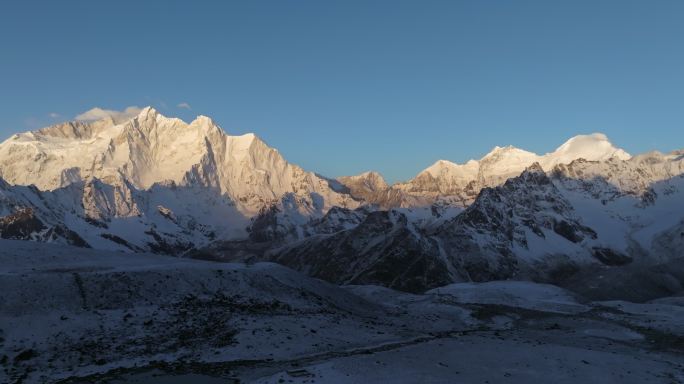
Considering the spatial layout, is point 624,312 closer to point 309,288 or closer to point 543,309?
point 543,309

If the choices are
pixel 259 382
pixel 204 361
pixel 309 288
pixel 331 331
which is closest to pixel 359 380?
pixel 259 382

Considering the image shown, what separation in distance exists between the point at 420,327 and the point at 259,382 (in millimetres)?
31402

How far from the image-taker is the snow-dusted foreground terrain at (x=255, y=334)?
42.7 m

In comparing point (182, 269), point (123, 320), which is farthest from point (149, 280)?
point (123, 320)

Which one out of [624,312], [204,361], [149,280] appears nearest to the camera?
[204,361]

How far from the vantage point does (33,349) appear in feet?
149

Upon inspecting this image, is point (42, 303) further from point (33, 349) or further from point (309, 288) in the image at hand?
point (309, 288)

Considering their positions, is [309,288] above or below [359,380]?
above

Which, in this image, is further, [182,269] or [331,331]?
[182,269]

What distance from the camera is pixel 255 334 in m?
51.8

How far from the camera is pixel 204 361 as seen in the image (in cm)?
4494

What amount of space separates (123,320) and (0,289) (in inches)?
429

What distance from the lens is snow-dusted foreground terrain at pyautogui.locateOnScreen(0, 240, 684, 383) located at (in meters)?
42.7

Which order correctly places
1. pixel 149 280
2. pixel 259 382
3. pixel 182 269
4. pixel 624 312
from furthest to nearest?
pixel 624 312, pixel 182 269, pixel 149 280, pixel 259 382
